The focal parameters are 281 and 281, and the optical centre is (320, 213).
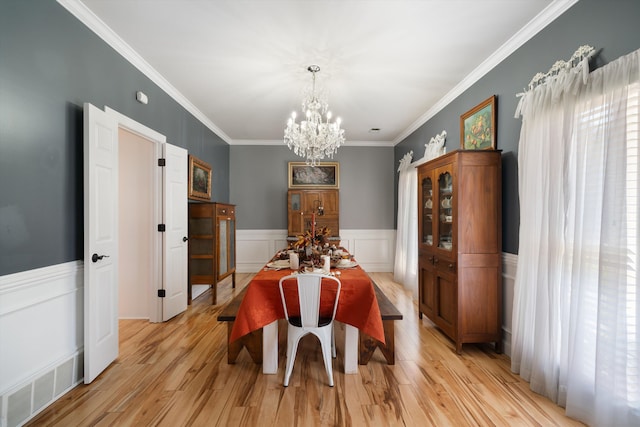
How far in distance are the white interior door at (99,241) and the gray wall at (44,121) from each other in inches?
5.0

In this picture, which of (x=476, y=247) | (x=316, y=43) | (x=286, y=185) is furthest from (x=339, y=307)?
(x=286, y=185)

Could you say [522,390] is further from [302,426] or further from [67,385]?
[67,385]

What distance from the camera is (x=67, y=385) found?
2.10 m

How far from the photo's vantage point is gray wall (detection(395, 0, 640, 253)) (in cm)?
175

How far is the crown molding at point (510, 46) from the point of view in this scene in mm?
2148

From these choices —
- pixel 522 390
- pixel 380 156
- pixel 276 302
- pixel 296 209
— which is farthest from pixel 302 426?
pixel 380 156

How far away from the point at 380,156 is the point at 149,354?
17.7 feet

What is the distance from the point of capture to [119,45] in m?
2.64

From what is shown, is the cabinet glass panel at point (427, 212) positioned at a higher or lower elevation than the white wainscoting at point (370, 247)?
higher

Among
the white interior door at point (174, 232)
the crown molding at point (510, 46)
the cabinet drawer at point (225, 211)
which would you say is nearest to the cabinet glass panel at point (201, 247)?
the white interior door at point (174, 232)

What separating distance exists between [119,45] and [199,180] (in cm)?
214

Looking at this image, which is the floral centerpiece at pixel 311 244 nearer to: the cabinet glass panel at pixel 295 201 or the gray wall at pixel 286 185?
the cabinet glass panel at pixel 295 201

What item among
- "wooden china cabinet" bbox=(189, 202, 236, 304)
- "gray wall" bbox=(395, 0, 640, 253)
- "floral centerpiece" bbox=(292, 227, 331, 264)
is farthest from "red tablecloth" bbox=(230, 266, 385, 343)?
"wooden china cabinet" bbox=(189, 202, 236, 304)

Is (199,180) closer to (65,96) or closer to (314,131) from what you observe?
(314,131)
